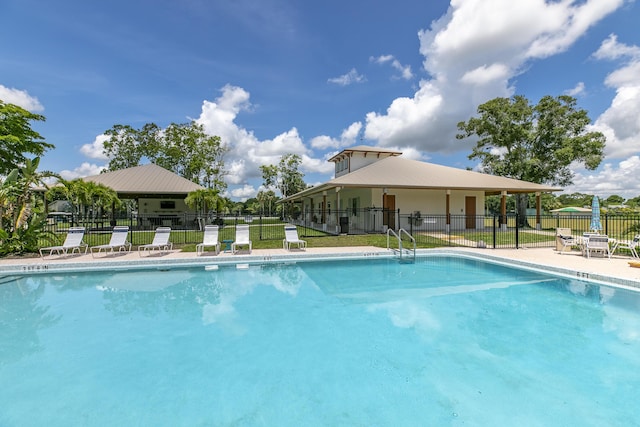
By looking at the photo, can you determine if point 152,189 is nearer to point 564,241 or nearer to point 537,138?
point 564,241

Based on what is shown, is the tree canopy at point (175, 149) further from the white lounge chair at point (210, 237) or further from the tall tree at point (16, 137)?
the white lounge chair at point (210, 237)

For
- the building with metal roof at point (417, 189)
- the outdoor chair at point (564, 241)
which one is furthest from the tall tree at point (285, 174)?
the outdoor chair at point (564, 241)

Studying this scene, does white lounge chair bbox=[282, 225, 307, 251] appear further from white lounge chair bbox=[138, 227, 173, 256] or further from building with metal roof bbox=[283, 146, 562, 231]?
white lounge chair bbox=[138, 227, 173, 256]

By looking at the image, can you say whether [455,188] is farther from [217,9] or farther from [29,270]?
[29,270]

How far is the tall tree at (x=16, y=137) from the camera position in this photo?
63.7 ft

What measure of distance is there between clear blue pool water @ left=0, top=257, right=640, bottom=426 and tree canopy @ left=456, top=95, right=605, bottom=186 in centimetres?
2372

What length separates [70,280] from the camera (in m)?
9.30

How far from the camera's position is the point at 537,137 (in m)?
28.2

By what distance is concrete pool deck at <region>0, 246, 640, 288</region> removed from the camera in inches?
344

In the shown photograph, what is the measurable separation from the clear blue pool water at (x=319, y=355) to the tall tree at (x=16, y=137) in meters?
17.2

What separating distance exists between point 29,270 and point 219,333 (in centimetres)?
882

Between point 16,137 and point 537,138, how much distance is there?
39.3 m

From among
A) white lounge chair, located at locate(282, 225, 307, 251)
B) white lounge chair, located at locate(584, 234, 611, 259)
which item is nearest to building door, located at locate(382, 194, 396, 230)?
white lounge chair, located at locate(282, 225, 307, 251)

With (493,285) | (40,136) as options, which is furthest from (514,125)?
(40,136)
